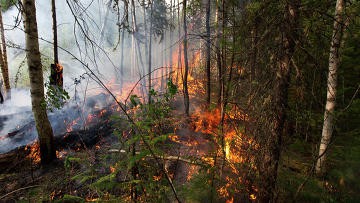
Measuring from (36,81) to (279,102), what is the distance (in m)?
6.57

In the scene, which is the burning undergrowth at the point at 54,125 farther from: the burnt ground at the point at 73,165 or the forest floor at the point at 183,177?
Result: the forest floor at the point at 183,177

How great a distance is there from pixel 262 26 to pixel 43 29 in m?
45.0

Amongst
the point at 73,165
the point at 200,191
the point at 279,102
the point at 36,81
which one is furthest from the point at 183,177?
the point at 36,81

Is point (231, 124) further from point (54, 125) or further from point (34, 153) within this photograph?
point (54, 125)

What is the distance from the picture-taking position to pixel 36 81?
19.8 feet

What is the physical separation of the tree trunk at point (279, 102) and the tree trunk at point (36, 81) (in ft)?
18.5

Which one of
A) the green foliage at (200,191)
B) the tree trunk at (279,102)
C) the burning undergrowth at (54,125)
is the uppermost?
the tree trunk at (279,102)

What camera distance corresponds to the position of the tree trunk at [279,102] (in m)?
2.71

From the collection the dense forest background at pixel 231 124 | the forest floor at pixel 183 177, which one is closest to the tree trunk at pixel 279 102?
the dense forest background at pixel 231 124

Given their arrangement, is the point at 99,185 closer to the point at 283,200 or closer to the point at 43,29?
the point at 283,200

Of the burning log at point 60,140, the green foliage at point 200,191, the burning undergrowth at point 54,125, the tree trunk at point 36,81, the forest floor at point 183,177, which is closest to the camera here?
the forest floor at point 183,177

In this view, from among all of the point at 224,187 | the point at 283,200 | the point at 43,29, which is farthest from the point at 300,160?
the point at 43,29

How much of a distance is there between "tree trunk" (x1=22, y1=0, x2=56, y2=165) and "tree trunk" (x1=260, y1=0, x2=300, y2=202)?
222 inches

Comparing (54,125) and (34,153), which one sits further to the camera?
(54,125)
